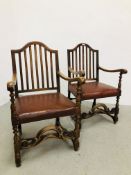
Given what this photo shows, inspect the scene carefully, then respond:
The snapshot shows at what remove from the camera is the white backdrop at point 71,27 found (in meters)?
2.59

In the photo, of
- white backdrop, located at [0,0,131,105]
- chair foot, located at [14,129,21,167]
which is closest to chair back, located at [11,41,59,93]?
chair foot, located at [14,129,21,167]

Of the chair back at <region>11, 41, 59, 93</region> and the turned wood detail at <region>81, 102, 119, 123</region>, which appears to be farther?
the turned wood detail at <region>81, 102, 119, 123</region>

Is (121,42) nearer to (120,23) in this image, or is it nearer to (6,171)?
(120,23)

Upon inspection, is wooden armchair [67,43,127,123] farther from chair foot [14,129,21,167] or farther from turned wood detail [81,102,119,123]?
chair foot [14,129,21,167]

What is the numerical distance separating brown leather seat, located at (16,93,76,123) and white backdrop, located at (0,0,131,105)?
1271mm

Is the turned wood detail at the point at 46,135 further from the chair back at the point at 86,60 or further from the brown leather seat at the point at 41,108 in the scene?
the chair back at the point at 86,60

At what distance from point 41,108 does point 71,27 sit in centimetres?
164

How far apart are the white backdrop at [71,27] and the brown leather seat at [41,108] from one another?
1.27 m

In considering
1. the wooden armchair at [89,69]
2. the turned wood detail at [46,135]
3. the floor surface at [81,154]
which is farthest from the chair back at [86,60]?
→ the turned wood detail at [46,135]

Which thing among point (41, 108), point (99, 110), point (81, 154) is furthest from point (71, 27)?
point (81, 154)

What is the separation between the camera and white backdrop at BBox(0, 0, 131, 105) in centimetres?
259

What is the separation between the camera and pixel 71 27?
2.71 meters

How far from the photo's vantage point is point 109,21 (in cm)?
260

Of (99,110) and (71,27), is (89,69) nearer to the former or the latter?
(99,110)
